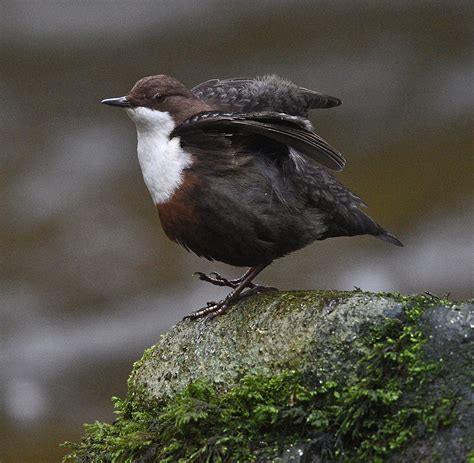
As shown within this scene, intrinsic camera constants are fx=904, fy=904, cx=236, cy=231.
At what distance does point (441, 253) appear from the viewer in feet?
28.3

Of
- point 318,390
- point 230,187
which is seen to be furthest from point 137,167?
point 318,390

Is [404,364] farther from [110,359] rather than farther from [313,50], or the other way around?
[313,50]

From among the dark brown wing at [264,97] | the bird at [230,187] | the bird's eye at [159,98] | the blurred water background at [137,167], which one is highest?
the bird's eye at [159,98]

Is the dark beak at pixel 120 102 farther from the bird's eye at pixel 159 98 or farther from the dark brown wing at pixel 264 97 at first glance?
the dark brown wing at pixel 264 97

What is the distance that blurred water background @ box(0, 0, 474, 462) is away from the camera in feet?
26.9

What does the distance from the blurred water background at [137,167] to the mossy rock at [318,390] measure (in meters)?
3.76

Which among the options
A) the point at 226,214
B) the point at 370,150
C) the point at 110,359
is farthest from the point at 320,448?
the point at 370,150

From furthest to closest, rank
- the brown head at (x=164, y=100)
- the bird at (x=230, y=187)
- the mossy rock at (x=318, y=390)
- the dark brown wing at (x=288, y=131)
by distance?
the brown head at (x=164, y=100), the bird at (x=230, y=187), the dark brown wing at (x=288, y=131), the mossy rock at (x=318, y=390)

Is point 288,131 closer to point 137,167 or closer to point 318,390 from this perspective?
point 318,390

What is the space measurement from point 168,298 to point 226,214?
423 centimetres

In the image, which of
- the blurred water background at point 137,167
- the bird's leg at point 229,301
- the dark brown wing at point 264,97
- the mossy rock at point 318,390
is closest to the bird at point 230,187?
the bird's leg at point 229,301

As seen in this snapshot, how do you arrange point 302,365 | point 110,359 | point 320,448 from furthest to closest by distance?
point 110,359 < point 302,365 < point 320,448

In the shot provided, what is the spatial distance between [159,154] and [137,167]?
560cm

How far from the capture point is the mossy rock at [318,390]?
3.11 metres
